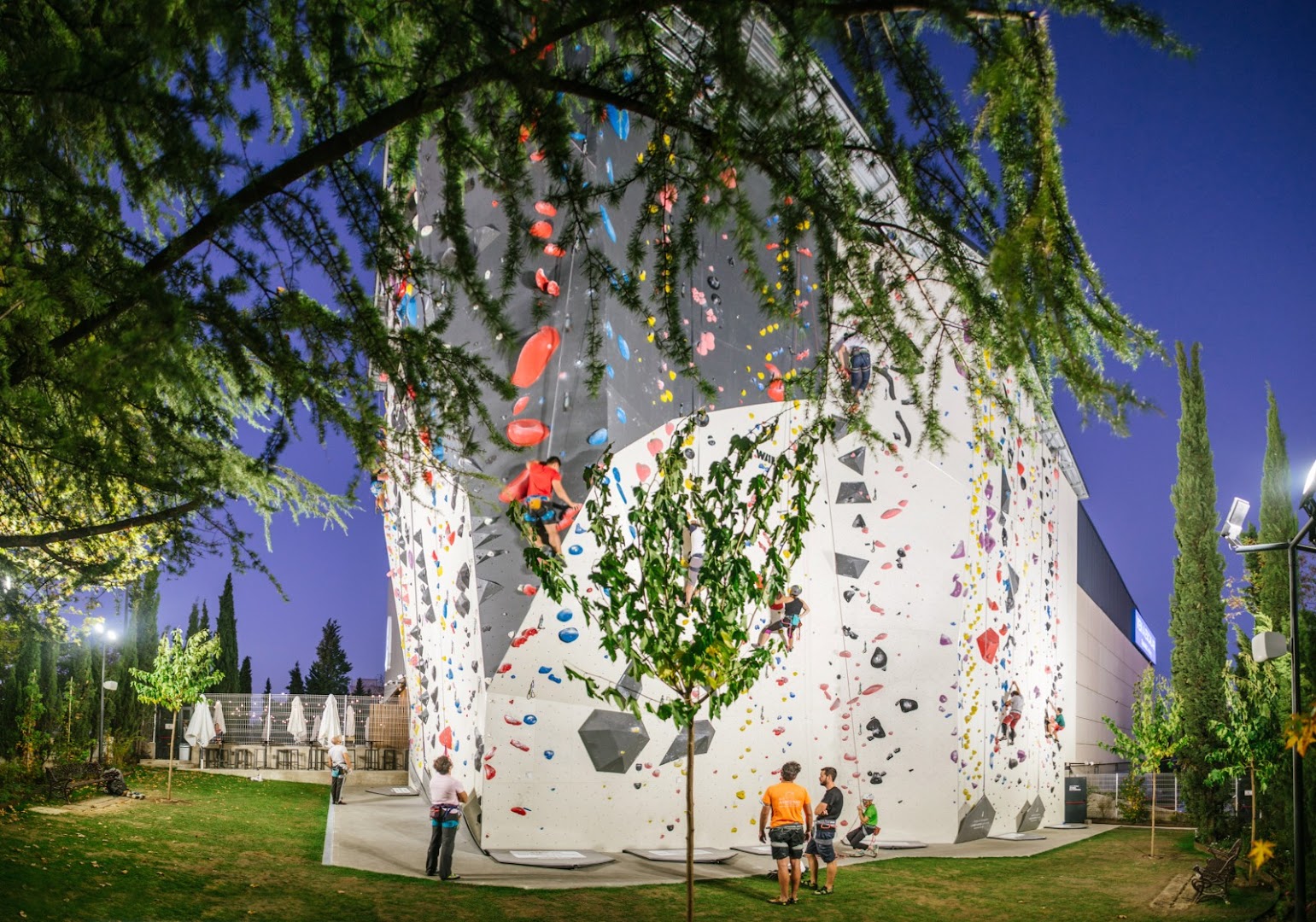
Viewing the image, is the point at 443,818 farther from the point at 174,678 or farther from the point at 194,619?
the point at 194,619

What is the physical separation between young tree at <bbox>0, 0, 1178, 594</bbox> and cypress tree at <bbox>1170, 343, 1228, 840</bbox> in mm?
16916

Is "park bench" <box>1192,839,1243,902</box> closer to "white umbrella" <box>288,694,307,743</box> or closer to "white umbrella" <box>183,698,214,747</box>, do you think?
"white umbrella" <box>288,694,307,743</box>

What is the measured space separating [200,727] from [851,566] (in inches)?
607

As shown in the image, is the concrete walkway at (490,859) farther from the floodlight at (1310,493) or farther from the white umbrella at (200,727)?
the floodlight at (1310,493)

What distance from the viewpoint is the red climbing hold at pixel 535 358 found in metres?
13.7

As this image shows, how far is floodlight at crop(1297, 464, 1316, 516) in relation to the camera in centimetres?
930

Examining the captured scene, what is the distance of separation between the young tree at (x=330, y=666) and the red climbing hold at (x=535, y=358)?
36.2m

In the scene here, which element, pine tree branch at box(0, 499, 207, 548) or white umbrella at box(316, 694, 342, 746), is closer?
pine tree branch at box(0, 499, 207, 548)

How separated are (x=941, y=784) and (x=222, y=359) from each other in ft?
47.2

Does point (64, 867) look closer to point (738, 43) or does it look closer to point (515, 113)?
point (515, 113)

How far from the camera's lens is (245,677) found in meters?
35.8

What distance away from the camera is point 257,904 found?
32.7 ft

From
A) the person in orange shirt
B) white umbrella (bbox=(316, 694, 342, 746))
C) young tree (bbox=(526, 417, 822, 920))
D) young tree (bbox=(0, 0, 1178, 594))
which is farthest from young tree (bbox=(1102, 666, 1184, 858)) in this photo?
white umbrella (bbox=(316, 694, 342, 746))

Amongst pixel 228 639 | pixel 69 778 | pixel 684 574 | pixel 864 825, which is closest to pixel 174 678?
pixel 69 778
